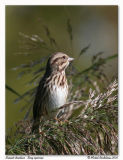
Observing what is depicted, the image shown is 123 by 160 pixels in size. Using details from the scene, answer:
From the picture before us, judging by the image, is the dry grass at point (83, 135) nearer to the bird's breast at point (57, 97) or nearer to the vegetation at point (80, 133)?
the vegetation at point (80, 133)

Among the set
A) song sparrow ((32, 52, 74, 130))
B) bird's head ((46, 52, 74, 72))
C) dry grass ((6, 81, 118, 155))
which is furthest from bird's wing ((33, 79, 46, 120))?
dry grass ((6, 81, 118, 155))

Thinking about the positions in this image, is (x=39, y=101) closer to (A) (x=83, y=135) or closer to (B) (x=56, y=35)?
(B) (x=56, y=35)

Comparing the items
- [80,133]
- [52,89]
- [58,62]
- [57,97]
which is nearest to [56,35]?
[58,62]

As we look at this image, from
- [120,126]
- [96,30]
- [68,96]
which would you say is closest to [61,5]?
[96,30]

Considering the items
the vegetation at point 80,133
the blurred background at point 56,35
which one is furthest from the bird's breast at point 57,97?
the vegetation at point 80,133

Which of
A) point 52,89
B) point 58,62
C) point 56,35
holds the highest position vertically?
point 56,35

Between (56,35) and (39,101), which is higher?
(56,35)
